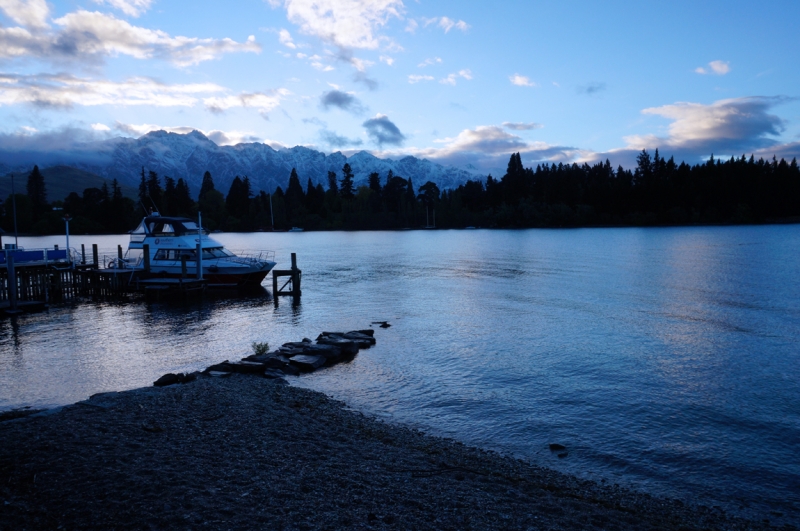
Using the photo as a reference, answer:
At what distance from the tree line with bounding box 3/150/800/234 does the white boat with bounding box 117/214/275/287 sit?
365 feet

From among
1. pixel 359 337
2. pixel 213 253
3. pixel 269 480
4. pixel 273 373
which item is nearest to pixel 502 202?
pixel 213 253

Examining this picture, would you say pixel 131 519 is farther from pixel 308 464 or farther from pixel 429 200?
pixel 429 200

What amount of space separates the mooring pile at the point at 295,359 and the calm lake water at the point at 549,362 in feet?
2.55

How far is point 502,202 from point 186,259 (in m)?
136

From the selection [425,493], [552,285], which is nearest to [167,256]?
[552,285]

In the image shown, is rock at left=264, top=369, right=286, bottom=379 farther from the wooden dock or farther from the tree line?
the tree line

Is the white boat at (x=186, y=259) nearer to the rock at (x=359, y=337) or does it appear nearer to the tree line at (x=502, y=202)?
the rock at (x=359, y=337)

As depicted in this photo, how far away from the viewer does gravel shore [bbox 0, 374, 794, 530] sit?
751cm

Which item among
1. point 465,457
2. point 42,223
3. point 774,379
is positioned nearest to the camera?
point 465,457

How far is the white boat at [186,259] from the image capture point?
4447 cm

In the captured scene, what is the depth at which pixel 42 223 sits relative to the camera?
162m

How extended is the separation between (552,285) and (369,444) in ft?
111

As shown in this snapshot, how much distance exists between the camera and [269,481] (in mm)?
8781

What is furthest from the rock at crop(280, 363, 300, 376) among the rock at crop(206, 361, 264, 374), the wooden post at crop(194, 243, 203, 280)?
the wooden post at crop(194, 243, 203, 280)
